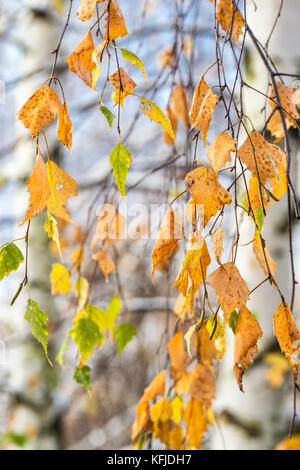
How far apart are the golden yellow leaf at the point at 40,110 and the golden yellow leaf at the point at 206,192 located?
145 mm

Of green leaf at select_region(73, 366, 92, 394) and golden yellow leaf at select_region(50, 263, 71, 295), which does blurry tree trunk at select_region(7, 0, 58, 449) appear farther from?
green leaf at select_region(73, 366, 92, 394)

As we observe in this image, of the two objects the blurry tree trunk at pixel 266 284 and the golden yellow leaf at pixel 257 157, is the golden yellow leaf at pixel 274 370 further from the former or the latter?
the golden yellow leaf at pixel 257 157

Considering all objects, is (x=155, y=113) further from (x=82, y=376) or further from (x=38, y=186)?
(x=82, y=376)

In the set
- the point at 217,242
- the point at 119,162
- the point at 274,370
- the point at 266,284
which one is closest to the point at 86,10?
the point at 119,162

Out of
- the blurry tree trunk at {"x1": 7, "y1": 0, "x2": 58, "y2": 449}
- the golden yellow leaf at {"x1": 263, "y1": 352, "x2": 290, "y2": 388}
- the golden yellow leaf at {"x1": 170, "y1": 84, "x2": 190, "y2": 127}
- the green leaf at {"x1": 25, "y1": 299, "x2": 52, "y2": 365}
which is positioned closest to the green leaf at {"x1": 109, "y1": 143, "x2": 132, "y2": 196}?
the green leaf at {"x1": 25, "y1": 299, "x2": 52, "y2": 365}

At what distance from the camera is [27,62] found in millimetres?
1178

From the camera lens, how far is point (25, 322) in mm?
1243

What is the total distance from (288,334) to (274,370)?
19.7 inches

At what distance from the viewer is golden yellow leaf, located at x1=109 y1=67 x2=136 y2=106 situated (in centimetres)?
42

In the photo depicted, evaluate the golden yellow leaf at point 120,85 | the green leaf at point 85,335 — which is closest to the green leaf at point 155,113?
the golden yellow leaf at point 120,85

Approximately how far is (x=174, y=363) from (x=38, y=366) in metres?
0.67

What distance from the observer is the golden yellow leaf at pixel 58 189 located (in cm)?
43
